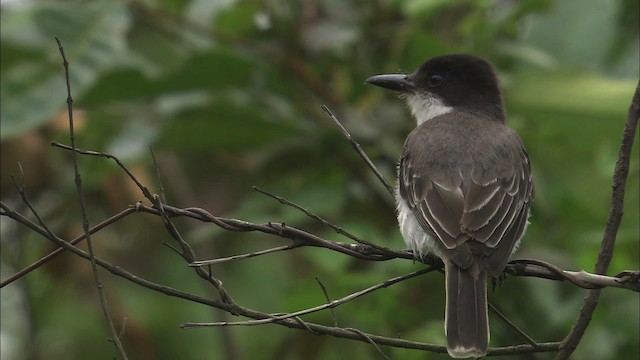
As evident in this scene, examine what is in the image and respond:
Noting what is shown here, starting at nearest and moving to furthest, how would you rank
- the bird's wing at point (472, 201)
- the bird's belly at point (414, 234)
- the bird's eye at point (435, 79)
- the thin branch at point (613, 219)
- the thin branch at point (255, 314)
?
the thin branch at point (255, 314) → the thin branch at point (613, 219) → the bird's wing at point (472, 201) → the bird's belly at point (414, 234) → the bird's eye at point (435, 79)

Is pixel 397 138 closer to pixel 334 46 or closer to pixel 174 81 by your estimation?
pixel 334 46

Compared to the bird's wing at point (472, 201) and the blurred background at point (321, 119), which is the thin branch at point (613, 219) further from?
the blurred background at point (321, 119)

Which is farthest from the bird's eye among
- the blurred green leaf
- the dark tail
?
the dark tail

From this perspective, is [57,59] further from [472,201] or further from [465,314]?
[465,314]

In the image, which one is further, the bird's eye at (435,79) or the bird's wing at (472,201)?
the bird's eye at (435,79)

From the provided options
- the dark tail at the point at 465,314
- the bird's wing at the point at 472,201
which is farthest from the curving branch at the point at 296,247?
the bird's wing at the point at 472,201

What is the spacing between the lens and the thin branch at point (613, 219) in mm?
3229

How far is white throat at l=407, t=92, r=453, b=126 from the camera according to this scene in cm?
529

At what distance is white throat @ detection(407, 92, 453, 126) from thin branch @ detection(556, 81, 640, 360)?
2.04 m

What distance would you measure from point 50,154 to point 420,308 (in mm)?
1886

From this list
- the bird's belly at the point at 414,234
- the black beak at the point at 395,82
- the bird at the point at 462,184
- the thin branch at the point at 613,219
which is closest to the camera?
the thin branch at the point at 613,219

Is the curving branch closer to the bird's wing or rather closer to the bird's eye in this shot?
the bird's wing

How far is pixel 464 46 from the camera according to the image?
556 centimetres

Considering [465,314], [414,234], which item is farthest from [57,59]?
[465,314]
